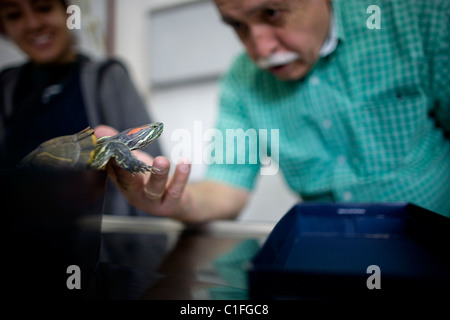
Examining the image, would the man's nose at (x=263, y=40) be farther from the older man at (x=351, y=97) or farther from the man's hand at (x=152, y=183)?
the man's hand at (x=152, y=183)

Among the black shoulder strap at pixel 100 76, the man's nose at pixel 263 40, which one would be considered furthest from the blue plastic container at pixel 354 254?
the black shoulder strap at pixel 100 76

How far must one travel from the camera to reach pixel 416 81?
1.83ft

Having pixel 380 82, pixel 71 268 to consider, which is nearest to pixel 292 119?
pixel 380 82

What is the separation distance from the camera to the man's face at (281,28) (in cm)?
48

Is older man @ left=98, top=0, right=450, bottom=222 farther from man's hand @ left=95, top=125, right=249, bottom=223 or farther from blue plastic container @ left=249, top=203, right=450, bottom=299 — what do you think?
blue plastic container @ left=249, top=203, right=450, bottom=299

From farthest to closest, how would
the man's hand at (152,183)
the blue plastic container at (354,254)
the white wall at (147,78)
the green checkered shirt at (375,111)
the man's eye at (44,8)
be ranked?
the white wall at (147,78) < the green checkered shirt at (375,111) < the man's eye at (44,8) < the man's hand at (152,183) < the blue plastic container at (354,254)

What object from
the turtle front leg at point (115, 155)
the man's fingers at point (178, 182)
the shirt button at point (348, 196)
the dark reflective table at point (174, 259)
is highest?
the turtle front leg at point (115, 155)

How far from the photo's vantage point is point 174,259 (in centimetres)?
41

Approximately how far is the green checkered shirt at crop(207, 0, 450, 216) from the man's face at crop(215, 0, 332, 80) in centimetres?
7

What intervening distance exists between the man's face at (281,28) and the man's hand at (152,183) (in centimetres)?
27

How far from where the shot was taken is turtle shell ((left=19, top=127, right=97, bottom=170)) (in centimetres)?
24

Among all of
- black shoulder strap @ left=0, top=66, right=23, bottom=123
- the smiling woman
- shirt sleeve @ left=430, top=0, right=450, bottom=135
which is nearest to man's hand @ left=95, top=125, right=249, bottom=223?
the smiling woman

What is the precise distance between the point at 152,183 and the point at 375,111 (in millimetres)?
461
